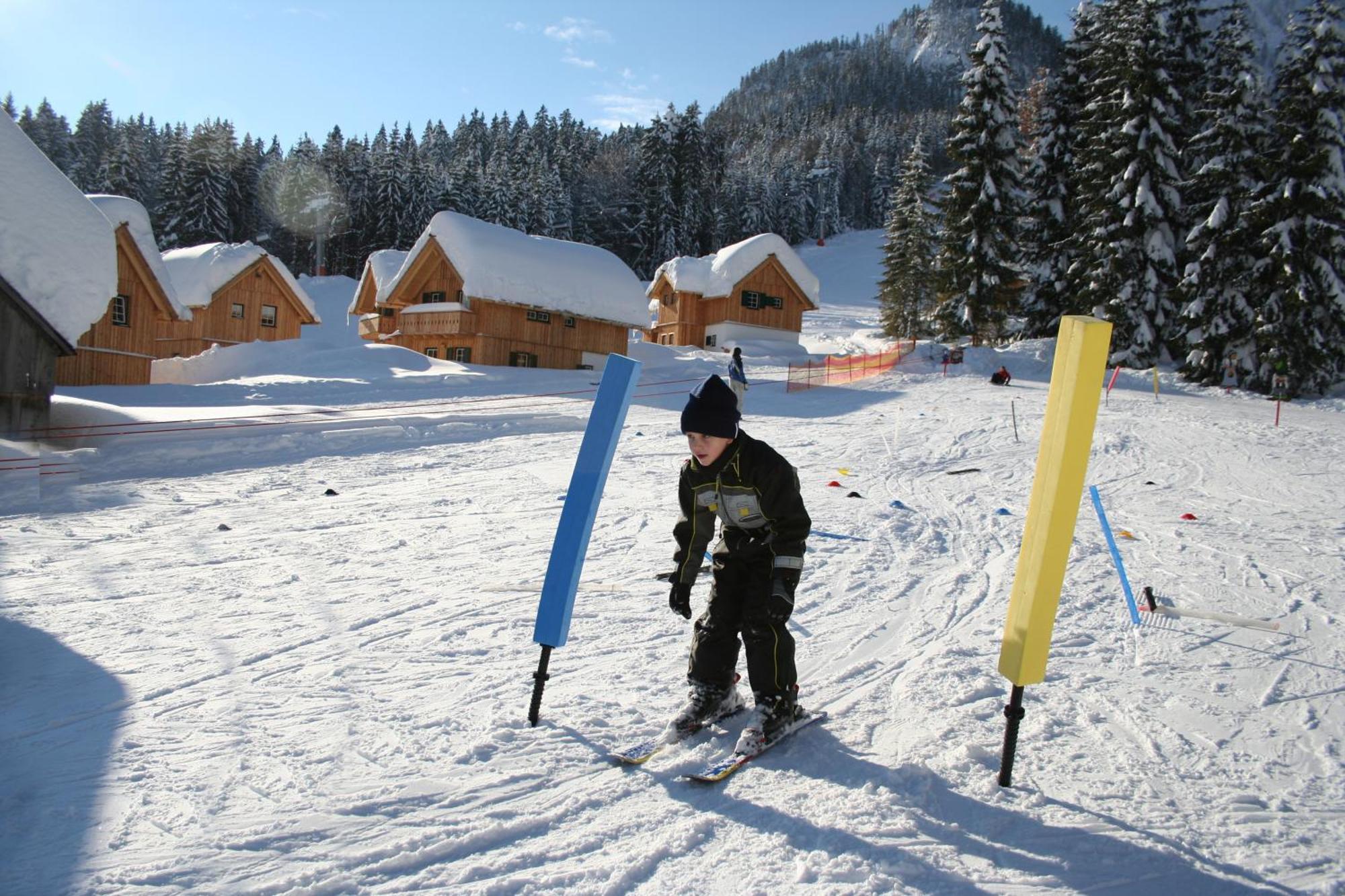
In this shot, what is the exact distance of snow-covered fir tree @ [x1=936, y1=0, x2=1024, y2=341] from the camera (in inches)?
1200

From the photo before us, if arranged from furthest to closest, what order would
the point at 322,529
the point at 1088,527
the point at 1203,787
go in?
the point at 1088,527
the point at 322,529
the point at 1203,787

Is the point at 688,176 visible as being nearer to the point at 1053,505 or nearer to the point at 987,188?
the point at 987,188

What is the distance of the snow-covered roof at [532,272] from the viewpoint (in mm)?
28828

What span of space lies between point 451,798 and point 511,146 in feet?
279

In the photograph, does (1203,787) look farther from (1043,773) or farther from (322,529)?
(322,529)

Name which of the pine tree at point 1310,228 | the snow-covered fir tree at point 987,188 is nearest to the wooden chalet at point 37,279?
the snow-covered fir tree at point 987,188

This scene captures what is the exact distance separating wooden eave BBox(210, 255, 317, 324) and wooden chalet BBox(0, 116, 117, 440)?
19073 mm

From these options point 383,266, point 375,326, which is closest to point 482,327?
point 383,266

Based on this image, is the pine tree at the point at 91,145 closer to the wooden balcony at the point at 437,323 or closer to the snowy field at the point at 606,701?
the wooden balcony at the point at 437,323

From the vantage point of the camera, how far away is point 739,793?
3379 millimetres

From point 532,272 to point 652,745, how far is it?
91.4 ft

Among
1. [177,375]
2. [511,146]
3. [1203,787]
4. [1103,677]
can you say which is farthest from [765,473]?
[511,146]

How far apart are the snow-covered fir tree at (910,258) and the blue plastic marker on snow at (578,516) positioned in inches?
1564

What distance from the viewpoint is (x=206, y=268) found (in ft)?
107
